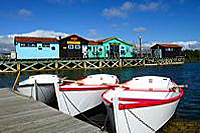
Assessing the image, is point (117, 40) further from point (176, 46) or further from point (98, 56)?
point (176, 46)

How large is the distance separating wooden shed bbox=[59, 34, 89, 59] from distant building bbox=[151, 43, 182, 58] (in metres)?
24.0

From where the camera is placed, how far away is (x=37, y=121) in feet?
15.7

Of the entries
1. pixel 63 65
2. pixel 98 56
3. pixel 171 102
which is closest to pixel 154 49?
pixel 98 56

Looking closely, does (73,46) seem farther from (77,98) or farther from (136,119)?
(136,119)

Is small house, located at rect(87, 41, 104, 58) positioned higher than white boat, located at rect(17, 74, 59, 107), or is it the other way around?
small house, located at rect(87, 41, 104, 58)

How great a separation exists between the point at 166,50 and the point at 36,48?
3614 cm

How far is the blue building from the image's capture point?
97.0 feet

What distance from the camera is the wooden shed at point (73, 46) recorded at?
33.4 m

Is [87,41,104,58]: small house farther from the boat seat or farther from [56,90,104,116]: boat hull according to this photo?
[56,90,104,116]: boat hull

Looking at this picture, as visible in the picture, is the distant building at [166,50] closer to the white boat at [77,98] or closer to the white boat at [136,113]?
the white boat at [77,98]

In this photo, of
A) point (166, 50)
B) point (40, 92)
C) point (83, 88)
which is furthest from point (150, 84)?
point (166, 50)

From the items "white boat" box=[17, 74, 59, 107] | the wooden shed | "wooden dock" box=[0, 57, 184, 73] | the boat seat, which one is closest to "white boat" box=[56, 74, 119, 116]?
the boat seat

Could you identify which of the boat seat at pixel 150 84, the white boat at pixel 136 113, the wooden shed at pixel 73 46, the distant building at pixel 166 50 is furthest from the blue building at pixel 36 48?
the distant building at pixel 166 50

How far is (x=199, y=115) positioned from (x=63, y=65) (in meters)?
27.1
